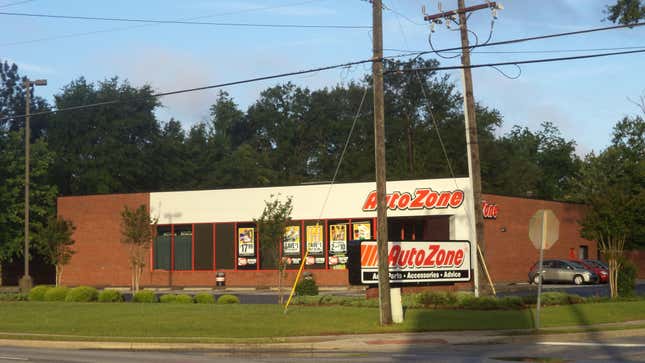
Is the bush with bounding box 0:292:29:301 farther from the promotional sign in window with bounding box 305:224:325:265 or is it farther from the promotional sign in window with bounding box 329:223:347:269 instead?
the promotional sign in window with bounding box 329:223:347:269

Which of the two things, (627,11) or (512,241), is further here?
(512,241)

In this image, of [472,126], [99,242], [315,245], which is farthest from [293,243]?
[472,126]

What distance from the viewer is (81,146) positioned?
263 ft

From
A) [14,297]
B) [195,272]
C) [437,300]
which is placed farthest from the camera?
[195,272]

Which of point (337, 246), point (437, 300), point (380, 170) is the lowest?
point (437, 300)

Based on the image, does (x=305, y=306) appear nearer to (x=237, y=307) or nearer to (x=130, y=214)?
(x=237, y=307)

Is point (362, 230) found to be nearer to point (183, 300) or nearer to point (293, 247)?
point (293, 247)

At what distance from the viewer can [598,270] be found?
4953cm

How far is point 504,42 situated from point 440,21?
8927 millimetres

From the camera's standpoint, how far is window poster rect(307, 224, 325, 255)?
5100cm

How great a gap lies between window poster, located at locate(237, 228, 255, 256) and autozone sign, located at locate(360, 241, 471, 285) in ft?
61.9

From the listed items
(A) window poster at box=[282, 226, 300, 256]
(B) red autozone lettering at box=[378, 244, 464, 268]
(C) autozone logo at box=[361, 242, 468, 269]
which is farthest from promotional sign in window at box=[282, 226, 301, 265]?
(B) red autozone lettering at box=[378, 244, 464, 268]

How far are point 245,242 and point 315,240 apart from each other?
4635mm

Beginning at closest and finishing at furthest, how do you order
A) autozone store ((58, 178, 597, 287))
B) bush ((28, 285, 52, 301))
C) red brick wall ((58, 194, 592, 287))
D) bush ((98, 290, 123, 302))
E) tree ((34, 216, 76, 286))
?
bush ((98, 290, 123, 302)), bush ((28, 285, 52, 301)), tree ((34, 216, 76, 286)), autozone store ((58, 178, 597, 287)), red brick wall ((58, 194, 592, 287))
